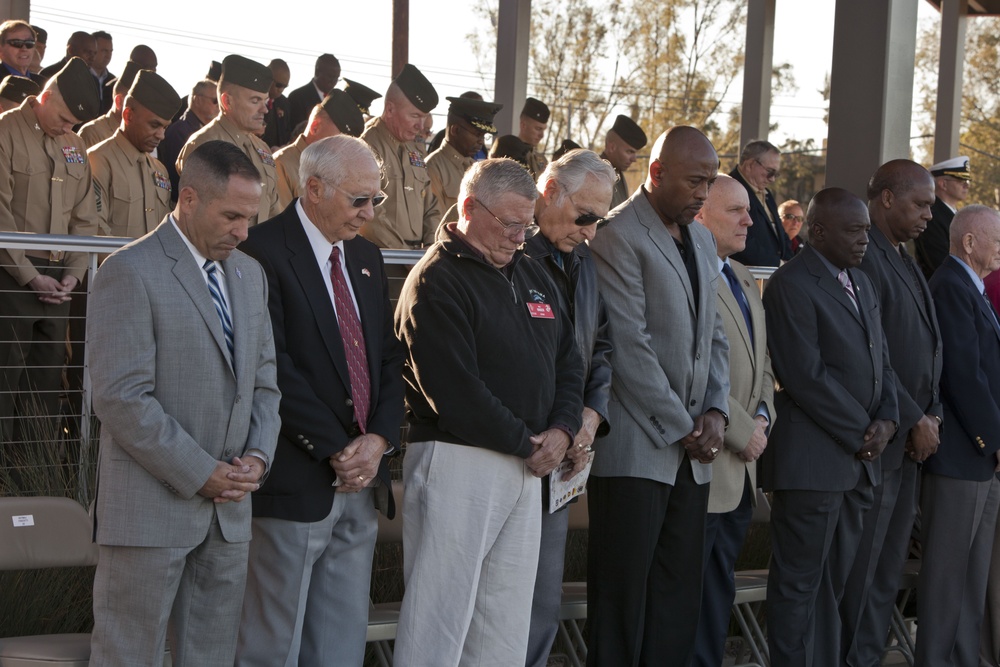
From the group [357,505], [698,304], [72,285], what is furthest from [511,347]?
[72,285]

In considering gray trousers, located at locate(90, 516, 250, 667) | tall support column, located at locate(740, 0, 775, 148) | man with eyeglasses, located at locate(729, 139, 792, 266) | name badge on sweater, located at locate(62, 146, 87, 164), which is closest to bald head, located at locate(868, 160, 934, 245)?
man with eyeglasses, located at locate(729, 139, 792, 266)

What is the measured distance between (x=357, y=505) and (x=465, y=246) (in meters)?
0.96

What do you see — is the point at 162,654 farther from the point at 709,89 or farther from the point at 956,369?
the point at 709,89

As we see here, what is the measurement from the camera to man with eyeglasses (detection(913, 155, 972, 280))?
754 cm

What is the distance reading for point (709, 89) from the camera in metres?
31.7

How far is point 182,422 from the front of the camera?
368cm

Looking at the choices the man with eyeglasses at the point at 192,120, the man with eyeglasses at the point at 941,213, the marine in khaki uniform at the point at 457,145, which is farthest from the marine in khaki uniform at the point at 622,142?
the man with eyeglasses at the point at 192,120

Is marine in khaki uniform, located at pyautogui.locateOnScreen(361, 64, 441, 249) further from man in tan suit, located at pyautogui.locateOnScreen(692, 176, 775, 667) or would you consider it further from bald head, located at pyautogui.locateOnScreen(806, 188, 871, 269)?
bald head, located at pyautogui.locateOnScreen(806, 188, 871, 269)

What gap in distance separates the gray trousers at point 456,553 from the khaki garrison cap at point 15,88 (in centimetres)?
440

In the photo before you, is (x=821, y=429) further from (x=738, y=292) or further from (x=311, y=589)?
(x=311, y=589)

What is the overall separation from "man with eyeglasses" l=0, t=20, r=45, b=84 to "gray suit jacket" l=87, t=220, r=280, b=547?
4968mm

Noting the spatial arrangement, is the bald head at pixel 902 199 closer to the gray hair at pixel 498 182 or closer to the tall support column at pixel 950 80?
the gray hair at pixel 498 182

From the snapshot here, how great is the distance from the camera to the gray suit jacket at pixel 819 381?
538 cm

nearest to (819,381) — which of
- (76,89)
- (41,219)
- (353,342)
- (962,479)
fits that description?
(962,479)
